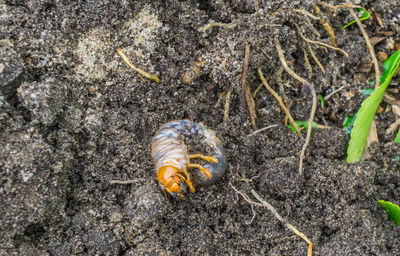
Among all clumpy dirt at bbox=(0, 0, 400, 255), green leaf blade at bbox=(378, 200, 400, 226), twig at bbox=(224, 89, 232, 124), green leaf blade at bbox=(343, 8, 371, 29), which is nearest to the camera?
clumpy dirt at bbox=(0, 0, 400, 255)

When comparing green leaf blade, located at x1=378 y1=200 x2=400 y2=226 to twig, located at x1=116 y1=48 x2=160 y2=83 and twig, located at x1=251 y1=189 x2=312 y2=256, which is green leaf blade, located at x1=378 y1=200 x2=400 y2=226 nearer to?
twig, located at x1=251 y1=189 x2=312 y2=256

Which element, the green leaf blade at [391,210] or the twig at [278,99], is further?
the twig at [278,99]

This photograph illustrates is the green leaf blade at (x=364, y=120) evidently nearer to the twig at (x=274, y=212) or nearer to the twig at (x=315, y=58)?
the twig at (x=315, y=58)

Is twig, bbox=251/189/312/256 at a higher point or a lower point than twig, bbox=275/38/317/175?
lower

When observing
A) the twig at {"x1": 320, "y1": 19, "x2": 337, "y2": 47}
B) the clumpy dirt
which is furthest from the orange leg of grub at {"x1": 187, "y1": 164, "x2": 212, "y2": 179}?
the twig at {"x1": 320, "y1": 19, "x2": 337, "y2": 47}

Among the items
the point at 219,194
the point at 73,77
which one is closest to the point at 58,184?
the point at 73,77

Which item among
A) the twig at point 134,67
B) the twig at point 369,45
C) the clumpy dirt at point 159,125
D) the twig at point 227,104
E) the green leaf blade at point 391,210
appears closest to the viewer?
the clumpy dirt at point 159,125

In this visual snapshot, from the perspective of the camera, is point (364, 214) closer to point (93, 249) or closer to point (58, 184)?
point (93, 249)

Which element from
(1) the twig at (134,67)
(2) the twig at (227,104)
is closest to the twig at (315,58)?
(2) the twig at (227,104)

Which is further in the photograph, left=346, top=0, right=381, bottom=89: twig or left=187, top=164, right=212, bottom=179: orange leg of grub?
left=346, top=0, right=381, bottom=89: twig
